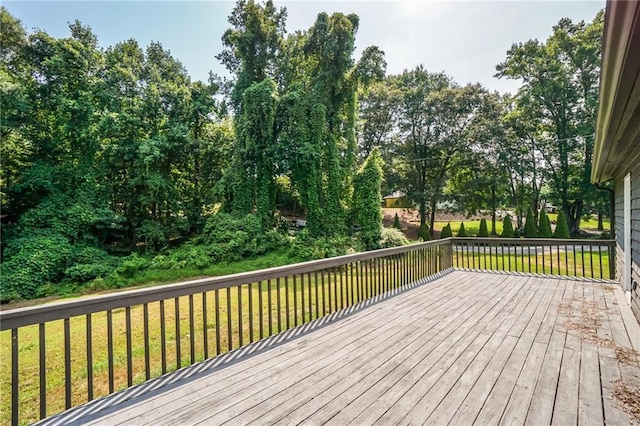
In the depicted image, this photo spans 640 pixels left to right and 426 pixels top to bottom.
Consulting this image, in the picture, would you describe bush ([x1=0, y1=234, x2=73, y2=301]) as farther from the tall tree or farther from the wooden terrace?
the wooden terrace

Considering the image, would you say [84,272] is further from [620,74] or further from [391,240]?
[620,74]

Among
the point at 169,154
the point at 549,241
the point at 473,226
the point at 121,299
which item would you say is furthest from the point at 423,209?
the point at 121,299

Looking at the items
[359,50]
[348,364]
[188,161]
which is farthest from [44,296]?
[359,50]

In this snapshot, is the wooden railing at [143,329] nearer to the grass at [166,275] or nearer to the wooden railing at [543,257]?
the wooden railing at [543,257]

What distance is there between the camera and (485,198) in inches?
767

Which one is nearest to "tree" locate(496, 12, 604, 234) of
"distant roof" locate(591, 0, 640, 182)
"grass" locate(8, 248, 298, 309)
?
"grass" locate(8, 248, 298, 309)

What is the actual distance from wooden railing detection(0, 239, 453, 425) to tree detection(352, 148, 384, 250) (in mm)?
4262

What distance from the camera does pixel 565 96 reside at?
17.1 m

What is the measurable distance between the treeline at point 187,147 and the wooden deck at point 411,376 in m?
7.28

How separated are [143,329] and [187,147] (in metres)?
10.6

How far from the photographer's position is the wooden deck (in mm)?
1930

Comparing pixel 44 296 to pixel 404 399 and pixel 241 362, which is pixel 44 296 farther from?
pixel 404 399

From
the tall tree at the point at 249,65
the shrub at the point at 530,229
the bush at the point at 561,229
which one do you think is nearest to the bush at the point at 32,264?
the tall tree at the point at 249,65

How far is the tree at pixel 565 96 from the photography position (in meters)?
16.4
